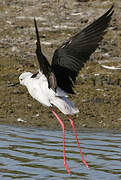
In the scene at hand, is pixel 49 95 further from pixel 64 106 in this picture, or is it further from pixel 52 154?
pixel 52 154

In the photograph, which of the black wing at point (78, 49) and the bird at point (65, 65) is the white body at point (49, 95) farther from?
the black wing at point (78, 49)

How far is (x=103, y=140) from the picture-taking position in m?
7.68

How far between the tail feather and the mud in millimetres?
1651

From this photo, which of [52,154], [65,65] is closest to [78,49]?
[65,65]

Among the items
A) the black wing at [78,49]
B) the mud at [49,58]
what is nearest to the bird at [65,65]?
the black wing at [78,49]

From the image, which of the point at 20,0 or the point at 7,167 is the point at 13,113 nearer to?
the point at 7,167

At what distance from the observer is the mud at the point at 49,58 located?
28.8ft

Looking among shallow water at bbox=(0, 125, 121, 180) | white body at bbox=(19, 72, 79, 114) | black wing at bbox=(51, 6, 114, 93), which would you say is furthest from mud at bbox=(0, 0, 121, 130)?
black wing at bbox=(51, 6, 114, 93)

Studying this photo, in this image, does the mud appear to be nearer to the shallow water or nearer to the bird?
the shallow water

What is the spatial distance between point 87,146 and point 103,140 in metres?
0.36

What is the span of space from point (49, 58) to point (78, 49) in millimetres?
1572

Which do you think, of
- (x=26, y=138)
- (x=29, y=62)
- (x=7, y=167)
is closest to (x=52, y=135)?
(x=26, y=138)

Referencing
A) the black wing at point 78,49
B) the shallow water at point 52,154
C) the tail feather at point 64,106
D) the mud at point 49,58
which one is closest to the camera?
the black wing at point 78,49

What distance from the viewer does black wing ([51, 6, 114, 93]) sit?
242 inches
